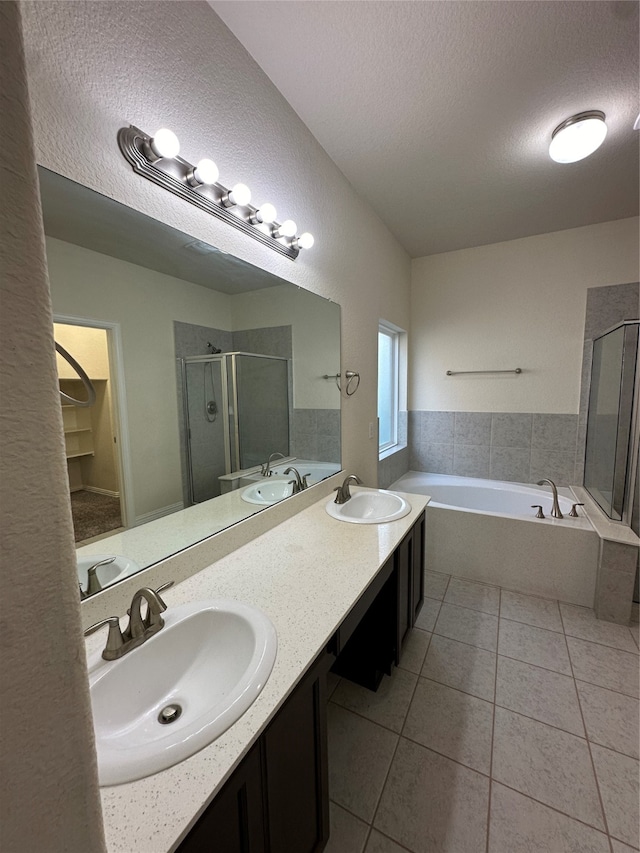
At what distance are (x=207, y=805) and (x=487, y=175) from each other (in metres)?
2.87

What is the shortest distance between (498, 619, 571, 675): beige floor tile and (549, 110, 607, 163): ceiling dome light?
8.48 ft

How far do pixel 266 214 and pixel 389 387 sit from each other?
2.24 m

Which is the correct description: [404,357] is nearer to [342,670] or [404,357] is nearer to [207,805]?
[342,670]

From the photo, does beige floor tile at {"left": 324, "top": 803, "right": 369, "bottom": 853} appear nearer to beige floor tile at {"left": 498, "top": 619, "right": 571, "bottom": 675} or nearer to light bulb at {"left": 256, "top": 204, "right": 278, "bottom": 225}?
beige floor tile at {"left": 498, "top": 619, "right": 571, "bottom": 675}

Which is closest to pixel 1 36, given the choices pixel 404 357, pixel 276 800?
pixel 276 800

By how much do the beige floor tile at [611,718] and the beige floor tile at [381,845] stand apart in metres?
0.91

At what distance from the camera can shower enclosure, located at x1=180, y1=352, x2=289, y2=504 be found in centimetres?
121

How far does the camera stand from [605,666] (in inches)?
67.7

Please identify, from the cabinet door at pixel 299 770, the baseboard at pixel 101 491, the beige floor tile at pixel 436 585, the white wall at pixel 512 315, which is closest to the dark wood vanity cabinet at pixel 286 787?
the cabinet door at pixel 299 770

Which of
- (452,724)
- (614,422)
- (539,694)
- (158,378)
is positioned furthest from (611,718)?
(158,378)

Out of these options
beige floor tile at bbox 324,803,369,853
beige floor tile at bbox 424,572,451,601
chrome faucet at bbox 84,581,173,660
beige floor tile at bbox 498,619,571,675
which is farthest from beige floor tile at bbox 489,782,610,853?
chrome faucet at bbox 84,581,173,660

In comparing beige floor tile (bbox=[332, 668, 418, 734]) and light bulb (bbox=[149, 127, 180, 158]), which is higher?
light bulb (bbox=[149, 127, 180, 158])

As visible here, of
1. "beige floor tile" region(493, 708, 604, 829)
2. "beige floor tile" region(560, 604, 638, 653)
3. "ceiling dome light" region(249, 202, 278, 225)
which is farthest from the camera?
"beige floor tile" region(560, 604, 638, 653)

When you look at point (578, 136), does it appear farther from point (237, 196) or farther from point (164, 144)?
point (164, 144)
